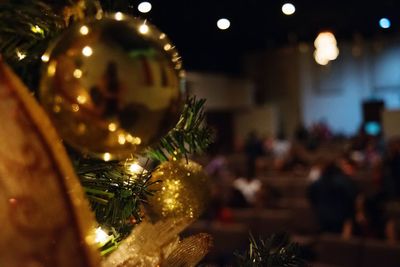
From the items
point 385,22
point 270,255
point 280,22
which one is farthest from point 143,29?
point 280,22

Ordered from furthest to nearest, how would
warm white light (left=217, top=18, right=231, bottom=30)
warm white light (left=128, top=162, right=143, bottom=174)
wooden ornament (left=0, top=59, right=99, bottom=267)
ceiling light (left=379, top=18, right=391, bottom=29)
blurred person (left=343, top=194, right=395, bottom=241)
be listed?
blurred person (left=343, top=194, right=395, bottom=241)
ceiling light (left=379, top=18, right=391, bottom=29)
warm white light (left=217, top=18, right=231, bottom=30)
warm white light (left=128, top=162, right=143, bottom=174)
wooden ornament (left=0, top=59, right=99, bottom=267)

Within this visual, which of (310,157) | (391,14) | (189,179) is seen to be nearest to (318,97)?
(310,157)

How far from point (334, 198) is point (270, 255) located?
4811 millimetres

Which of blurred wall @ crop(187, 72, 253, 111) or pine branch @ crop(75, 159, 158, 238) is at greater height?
blurred wall @ crop(187, 72, 253, 111)

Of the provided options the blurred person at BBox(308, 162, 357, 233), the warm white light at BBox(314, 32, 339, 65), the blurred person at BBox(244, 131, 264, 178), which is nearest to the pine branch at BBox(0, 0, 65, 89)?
the blurred person at BBox(308, 162, 357, 233)

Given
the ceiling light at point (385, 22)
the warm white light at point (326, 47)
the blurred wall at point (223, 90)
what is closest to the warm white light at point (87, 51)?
the ceiling light at point (385, 22)

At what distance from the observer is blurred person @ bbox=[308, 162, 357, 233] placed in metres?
5.39

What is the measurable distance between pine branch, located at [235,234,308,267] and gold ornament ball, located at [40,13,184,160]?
356 millimetres

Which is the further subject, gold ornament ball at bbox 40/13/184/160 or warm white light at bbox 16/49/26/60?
warm white light at bbox 16/49/26/60

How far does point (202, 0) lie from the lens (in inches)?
269

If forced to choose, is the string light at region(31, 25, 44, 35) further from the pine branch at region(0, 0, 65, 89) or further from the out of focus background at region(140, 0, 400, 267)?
the out of focus background at region(140, 0, 400, 267)

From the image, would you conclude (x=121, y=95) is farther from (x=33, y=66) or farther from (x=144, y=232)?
(x=144, y=232)

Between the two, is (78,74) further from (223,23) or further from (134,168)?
(223,23)

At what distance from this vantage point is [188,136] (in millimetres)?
839
